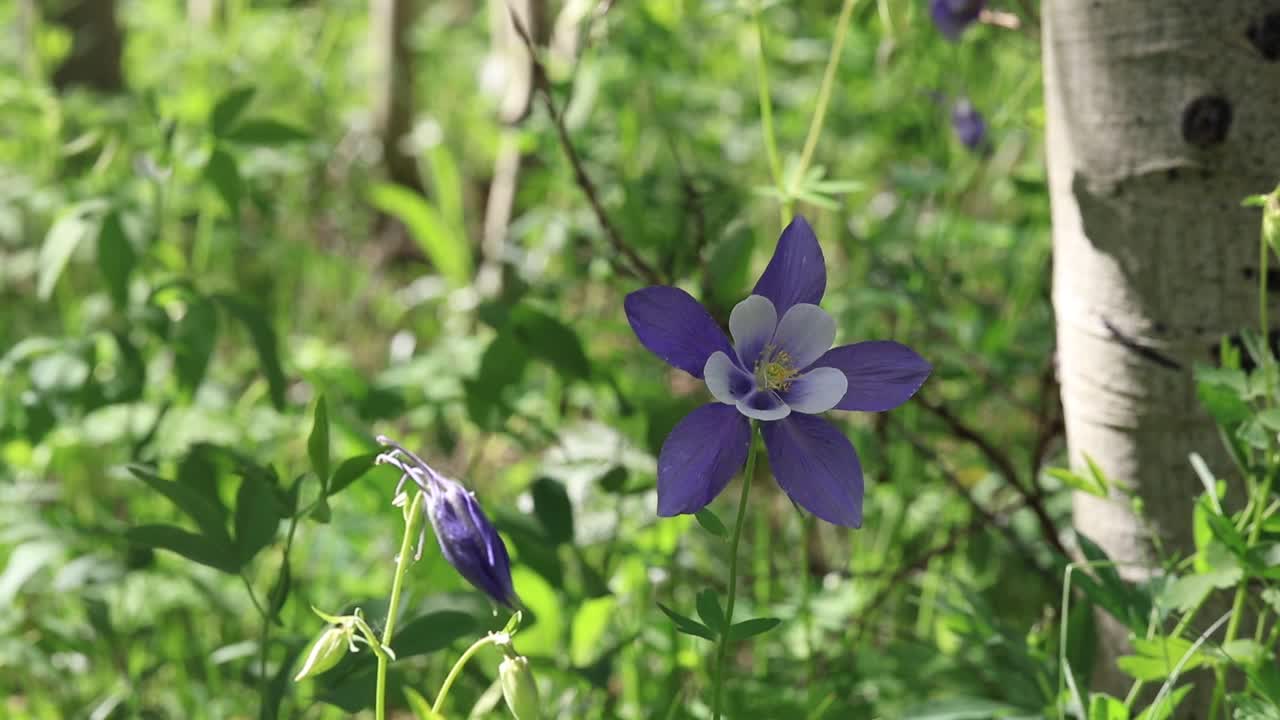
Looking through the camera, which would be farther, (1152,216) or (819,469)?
(1152,216)

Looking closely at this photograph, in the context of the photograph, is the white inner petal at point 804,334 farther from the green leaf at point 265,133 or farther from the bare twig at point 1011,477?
the green leaf at point 265,133

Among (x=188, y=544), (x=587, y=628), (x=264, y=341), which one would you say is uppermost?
(x=188, y=544)

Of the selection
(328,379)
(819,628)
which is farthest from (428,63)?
(819,628)

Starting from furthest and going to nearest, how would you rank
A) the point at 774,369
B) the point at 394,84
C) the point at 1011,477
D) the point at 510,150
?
the point at 394,84
the point at 510,150
the point at 1011,477
the point at 774,369

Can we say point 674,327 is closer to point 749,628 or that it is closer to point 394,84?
point 749,628

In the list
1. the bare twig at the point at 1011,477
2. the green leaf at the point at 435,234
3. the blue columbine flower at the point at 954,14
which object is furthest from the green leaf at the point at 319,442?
the green leaf at the point at 435,234

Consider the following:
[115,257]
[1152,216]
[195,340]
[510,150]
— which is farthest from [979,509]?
[510,150]

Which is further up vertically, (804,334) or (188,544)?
(804,334)

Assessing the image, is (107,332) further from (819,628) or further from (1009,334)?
(1009,334)
